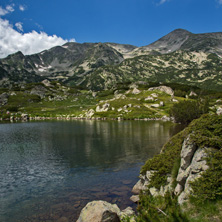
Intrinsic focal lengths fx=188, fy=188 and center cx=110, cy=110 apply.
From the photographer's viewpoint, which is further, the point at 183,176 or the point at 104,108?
the point at 104,108

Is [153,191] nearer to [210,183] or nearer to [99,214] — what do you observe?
[99,214]

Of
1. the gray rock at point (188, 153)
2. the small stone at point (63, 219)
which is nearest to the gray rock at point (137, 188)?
the gray rock at point (188, 153)

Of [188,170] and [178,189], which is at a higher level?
[188,170]

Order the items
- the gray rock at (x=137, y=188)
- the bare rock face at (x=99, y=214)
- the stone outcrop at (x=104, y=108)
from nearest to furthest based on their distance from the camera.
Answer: the bare rock face at (x=99, y=214) → the gray rock at (x=137, y=188) → the stone outcrop at (x=104, y=108)

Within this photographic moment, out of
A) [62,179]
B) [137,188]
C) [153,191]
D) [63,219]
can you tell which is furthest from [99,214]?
[62,179]

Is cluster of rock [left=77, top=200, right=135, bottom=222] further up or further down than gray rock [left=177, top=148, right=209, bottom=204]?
further down

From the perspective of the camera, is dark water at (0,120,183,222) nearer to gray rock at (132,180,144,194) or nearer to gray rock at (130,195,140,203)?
gray rock at (130,195,140,203)

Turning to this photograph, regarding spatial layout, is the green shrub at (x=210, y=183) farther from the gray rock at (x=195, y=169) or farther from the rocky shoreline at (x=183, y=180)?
the gray rock at (x=195, y=169)

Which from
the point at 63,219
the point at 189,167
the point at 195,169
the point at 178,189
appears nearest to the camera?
the point at 195,169

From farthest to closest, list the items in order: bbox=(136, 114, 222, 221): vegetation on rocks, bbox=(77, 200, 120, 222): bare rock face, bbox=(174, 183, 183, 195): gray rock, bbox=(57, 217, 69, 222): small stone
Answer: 1. bbox=(57, 217, 69, 222): small stone
2. bbox=(174, 183, 183, 195): gray rock
3. bbox=(77, 200, 120, 222): bare rock face
4. bbox=(136, 114, 222, 221): vegetation on rocks

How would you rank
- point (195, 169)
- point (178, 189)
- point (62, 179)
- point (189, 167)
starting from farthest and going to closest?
point (62, 179)
point (178, 189)
point (189, 167)
point (195, 169)

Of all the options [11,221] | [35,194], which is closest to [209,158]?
[11,221]

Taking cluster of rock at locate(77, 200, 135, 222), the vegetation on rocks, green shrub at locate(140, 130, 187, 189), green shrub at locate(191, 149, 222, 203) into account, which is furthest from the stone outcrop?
green shrub at locate(191, 149, 222, 203)

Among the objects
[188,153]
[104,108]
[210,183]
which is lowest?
[210,183]
